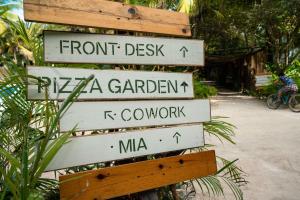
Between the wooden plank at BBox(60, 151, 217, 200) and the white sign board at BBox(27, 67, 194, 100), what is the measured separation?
15.5 inches

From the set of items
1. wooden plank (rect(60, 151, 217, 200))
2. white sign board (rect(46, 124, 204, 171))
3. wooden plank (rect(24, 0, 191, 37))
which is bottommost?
wooden plank (rect(60, 151, 217, 200))

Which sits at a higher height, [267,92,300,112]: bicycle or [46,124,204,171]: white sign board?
[46,124,204,171]: white sign board

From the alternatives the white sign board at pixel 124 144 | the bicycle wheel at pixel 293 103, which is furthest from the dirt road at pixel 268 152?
the white sign board at pixel 124 144

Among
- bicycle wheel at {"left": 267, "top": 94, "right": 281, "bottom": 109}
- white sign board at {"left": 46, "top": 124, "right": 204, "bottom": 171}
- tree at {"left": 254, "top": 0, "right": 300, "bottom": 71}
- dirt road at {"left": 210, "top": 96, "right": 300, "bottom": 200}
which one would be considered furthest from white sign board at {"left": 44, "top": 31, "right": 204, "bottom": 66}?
tree at {"left": 254, "top": 0, "right": 300, "bottom": 71}

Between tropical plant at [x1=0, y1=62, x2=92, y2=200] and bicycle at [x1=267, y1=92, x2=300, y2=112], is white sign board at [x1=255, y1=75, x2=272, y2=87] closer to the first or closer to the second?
bicycle at [x1=267, y1=92, x2=300, y2=112]

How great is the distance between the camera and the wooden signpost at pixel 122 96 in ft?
5.65

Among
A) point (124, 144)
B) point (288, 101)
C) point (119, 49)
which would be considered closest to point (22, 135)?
point (124, 144)

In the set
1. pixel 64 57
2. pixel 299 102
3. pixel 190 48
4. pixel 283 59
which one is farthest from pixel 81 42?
pixel 283 59

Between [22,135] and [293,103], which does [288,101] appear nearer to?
[293,103]

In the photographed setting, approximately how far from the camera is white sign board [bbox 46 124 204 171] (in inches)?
67.5

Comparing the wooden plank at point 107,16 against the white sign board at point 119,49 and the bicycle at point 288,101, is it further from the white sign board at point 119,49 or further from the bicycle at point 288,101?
the bicycle at point 288,101

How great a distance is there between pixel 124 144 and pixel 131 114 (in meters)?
0.17

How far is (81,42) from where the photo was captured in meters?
1.82

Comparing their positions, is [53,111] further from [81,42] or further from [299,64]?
[299,64]
